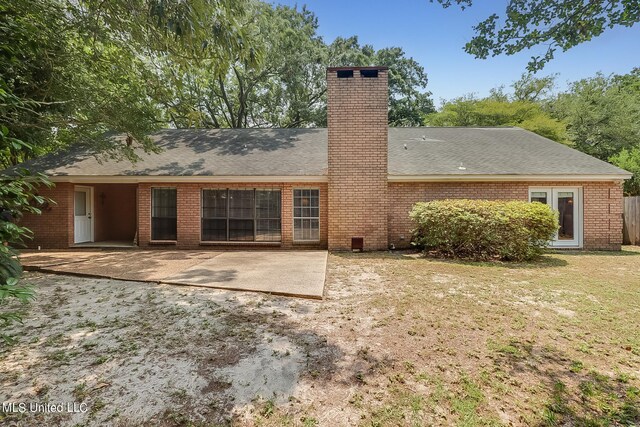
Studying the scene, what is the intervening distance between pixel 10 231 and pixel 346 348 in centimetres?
315

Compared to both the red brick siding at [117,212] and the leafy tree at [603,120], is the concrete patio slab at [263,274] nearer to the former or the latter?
the red brick siding at [117,212]

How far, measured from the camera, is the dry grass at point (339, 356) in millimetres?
2545

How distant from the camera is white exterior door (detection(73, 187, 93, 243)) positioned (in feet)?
36.7

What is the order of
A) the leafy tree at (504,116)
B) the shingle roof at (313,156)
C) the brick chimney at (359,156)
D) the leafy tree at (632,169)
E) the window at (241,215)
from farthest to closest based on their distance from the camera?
1. the leafy tree at (504,116)
2. the leafy tree at (632,169)
3. the window at (241,215)
4. the shingle roof at (313,156)
5. the brick chimney at (359,156)

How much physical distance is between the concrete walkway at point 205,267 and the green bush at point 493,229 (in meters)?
3.50

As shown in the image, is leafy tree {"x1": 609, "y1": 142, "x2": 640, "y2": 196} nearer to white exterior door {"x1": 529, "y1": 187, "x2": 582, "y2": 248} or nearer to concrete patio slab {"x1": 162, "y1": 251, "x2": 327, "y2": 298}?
white exterior door {"x1": 529, "y1": 187, "x2": 582, "y2": 248}

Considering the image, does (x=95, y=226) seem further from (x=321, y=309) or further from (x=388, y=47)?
(x=388, y=47)

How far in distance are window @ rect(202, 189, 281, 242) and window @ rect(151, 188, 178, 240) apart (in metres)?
1.06

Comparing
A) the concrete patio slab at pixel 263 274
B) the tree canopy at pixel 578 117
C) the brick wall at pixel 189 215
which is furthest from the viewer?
the tree canopy at pixel 578 117

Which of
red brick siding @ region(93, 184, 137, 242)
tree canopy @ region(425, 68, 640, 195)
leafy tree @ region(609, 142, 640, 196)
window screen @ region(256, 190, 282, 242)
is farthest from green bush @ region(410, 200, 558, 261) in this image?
tree canopy @ region(425, 68, 640, 195)

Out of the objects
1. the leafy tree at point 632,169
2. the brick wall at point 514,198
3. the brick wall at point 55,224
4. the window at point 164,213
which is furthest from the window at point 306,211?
the leafy tree at point 632,169

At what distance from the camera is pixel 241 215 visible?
35.5ft

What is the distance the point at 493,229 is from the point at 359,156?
4.29 metres

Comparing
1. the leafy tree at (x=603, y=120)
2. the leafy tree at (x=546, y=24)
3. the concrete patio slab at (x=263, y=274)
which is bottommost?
the concrete patio slab at (x=263, y=274)
